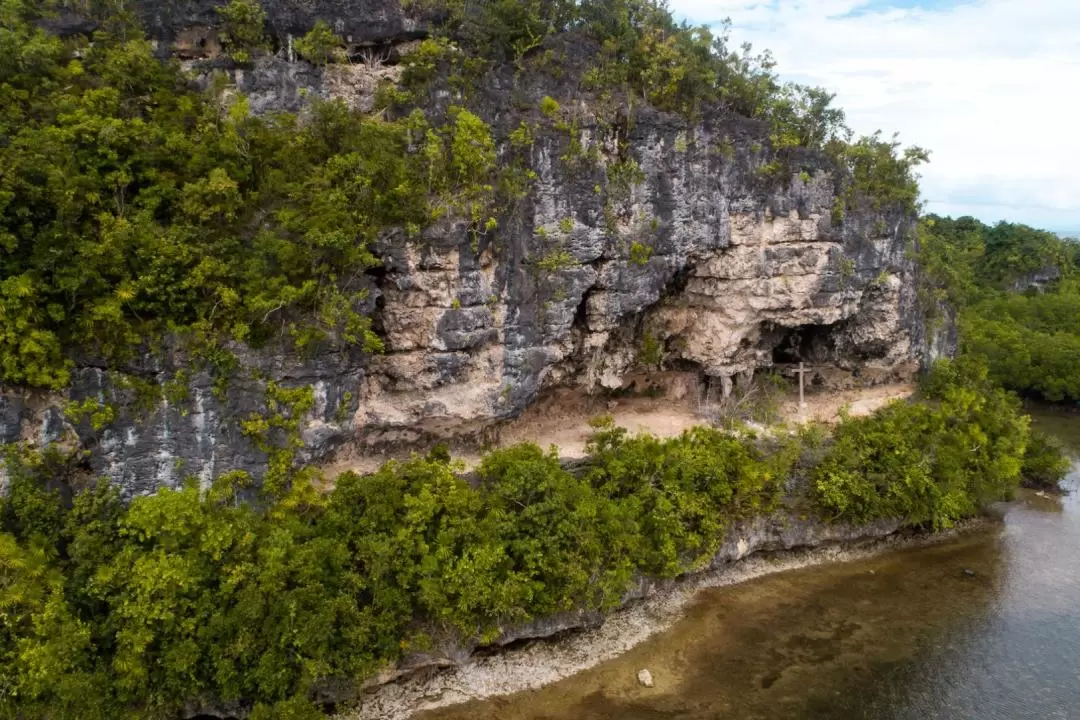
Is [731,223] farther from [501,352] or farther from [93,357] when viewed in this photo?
[93,357]

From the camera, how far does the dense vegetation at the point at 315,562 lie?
1105cm

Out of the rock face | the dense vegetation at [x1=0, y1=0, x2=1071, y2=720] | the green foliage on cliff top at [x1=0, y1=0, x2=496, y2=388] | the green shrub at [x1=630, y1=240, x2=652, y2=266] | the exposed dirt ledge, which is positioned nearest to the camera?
the dense vegetation at [x1=0, y1=0, x2=1071, y2=720]

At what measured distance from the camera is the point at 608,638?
1565cm

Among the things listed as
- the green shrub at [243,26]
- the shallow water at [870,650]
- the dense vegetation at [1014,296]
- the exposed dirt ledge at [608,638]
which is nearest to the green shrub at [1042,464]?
the shallow water at [870,650]

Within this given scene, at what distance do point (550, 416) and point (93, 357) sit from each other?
1221 cm

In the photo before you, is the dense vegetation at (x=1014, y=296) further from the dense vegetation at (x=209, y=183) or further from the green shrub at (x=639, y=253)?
the dense vegetation at (x=209, y=183)

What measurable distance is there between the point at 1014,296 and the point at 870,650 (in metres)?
32.4

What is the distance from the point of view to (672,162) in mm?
18219

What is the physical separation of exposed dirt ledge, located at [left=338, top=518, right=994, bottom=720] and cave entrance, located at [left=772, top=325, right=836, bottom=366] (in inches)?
262

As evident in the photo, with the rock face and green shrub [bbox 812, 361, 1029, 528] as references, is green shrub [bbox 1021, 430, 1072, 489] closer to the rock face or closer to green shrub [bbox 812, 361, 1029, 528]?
green shrub [bbox 812, 361, 1029, 528]

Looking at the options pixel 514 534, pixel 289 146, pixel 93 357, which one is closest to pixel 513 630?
pixel 514 534

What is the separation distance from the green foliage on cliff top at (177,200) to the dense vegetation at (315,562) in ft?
9.93

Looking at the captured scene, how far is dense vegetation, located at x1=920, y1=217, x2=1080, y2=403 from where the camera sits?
29938mm

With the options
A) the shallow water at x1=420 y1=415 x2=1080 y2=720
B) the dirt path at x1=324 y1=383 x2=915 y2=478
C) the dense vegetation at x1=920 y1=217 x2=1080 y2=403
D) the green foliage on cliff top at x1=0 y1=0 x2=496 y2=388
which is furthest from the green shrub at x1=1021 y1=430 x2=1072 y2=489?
the green foliage on cliff top at x1=0 y1=0 x2=496 y2=388
